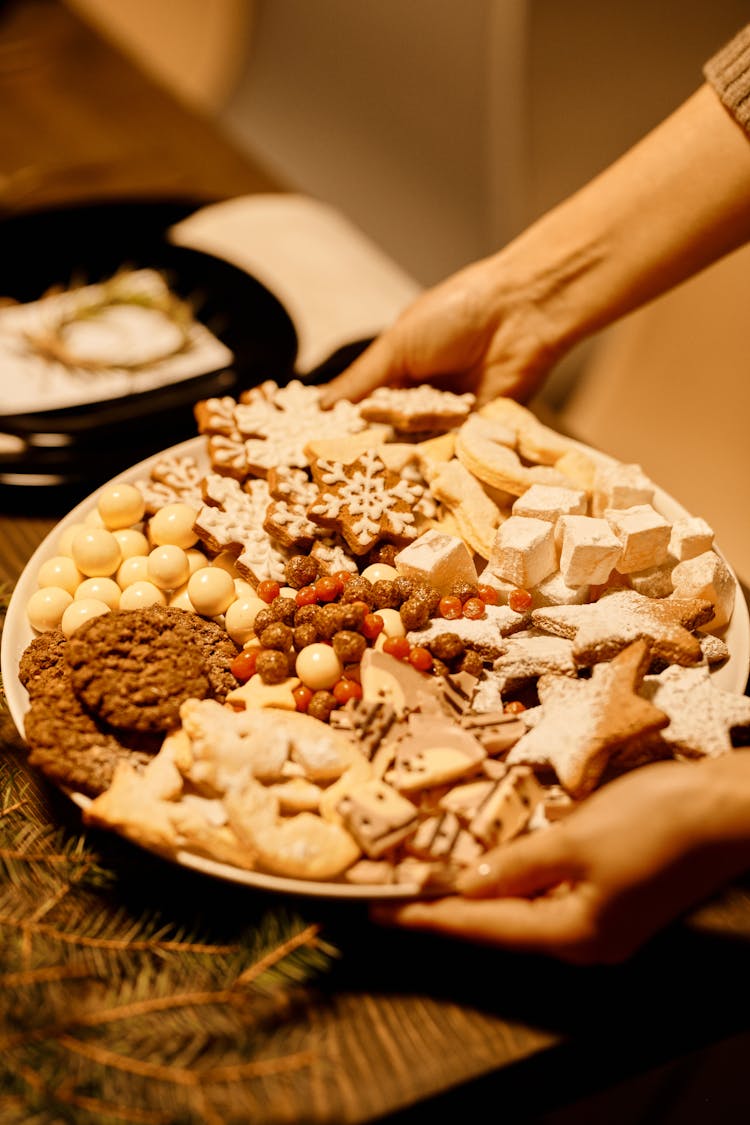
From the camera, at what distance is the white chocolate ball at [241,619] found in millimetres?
1032

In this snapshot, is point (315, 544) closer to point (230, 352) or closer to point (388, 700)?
point (388, 700)

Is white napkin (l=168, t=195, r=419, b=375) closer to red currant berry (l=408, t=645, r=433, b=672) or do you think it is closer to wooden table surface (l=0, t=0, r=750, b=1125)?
red currant berry (l=408, t=645, r=433, b=672)

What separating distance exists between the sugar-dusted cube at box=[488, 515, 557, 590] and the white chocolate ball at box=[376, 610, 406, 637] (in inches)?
5.0

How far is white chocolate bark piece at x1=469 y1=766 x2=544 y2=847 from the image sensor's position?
2.69 feet

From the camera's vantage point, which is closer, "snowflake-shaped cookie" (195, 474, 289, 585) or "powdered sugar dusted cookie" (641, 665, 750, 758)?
"powdered sugar dusted cookie" (641, 665, 750, 758)

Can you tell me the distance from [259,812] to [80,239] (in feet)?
4.39

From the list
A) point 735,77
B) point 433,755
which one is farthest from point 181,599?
point 735,77

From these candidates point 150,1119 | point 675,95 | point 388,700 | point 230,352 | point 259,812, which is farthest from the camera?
point 675,95

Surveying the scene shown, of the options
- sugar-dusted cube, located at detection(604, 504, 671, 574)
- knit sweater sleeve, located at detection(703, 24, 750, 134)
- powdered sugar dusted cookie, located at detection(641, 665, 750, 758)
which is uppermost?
knit sweater sleeve, located at detection(703, 24, 750, 134)

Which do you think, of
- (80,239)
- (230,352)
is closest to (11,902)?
(230,352)

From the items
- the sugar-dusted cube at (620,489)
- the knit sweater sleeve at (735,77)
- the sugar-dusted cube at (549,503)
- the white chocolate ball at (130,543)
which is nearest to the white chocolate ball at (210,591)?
the white chocolate ball at (130,543)

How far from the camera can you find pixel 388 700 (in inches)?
36.6

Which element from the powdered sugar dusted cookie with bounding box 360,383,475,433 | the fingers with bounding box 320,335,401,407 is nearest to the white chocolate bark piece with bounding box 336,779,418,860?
the powdered sugar dusted cookie with bounding box 360,383,475,433

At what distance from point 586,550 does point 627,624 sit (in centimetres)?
9
